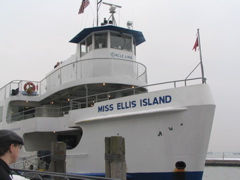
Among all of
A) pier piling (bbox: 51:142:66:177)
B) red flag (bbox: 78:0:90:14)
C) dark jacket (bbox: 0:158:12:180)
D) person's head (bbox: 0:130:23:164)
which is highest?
red flag (bbox: 78:0:90:14)

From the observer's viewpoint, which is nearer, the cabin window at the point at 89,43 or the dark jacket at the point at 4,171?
the dark jacket at the point at 4,171

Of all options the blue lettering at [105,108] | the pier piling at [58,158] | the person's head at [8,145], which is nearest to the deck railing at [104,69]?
the blue lettering at [105,108]

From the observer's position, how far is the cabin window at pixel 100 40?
12.7 m

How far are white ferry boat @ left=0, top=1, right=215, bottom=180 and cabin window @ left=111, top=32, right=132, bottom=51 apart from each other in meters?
0.04

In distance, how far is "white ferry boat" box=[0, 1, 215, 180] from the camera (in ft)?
26.9

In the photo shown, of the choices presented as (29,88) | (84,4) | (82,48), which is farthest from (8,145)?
(84,4)

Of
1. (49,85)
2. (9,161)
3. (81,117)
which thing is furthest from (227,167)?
(9,161)

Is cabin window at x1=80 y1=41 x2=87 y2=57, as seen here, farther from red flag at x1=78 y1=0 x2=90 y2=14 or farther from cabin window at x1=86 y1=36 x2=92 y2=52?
red flag at x1=78 y1=0 x2=90 y2=14

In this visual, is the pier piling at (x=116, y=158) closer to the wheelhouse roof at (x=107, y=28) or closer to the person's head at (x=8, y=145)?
the person's head at (x=8, y=145)

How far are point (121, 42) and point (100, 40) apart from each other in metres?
0.92

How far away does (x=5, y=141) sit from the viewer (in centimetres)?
211

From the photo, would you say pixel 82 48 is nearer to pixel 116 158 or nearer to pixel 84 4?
pixel 84 4

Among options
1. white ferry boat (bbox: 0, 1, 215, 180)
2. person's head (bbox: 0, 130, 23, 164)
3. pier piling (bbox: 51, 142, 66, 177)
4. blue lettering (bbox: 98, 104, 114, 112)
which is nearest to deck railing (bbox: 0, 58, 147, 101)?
→ white ferry boat (bbox: 0, 1, 215, 180)

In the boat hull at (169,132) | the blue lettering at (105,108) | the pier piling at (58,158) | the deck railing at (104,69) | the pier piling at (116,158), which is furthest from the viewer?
the deck railing at (104,69)
